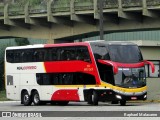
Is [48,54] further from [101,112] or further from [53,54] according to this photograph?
[101,112]

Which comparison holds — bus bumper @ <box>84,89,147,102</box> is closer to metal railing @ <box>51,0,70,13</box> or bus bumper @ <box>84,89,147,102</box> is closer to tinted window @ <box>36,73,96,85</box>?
tinted window @ <box>36,73,96,85</box>

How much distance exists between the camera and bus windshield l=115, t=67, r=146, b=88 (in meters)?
34.0

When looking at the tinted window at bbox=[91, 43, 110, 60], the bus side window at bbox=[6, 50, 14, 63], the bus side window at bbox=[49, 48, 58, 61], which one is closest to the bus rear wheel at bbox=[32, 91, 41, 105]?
the bus side window at bbox=[6, 50, 14, 63]

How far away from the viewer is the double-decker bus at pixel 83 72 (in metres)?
34.1

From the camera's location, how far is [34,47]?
38.1 meters

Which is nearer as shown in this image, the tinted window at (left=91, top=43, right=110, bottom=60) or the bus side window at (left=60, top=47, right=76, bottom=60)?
Answer: the tinted window at (left=91, top=43, right=110, bottom=60)

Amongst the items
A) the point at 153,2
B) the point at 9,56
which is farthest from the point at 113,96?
the point at 153,2

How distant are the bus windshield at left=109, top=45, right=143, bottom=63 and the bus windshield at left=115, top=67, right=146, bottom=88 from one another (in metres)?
0.62

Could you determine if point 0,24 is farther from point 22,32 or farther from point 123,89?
point 123,89

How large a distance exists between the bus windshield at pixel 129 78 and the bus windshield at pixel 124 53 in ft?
2.03

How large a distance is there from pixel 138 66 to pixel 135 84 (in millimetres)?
1114

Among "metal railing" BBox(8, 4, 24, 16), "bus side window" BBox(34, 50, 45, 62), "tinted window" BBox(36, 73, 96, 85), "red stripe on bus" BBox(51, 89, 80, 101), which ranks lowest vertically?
"red stripe on bus" BBox(51, 89, 80, 101)

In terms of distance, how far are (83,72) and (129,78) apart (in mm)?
2839

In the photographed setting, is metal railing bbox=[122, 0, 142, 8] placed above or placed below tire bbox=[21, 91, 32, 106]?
above
